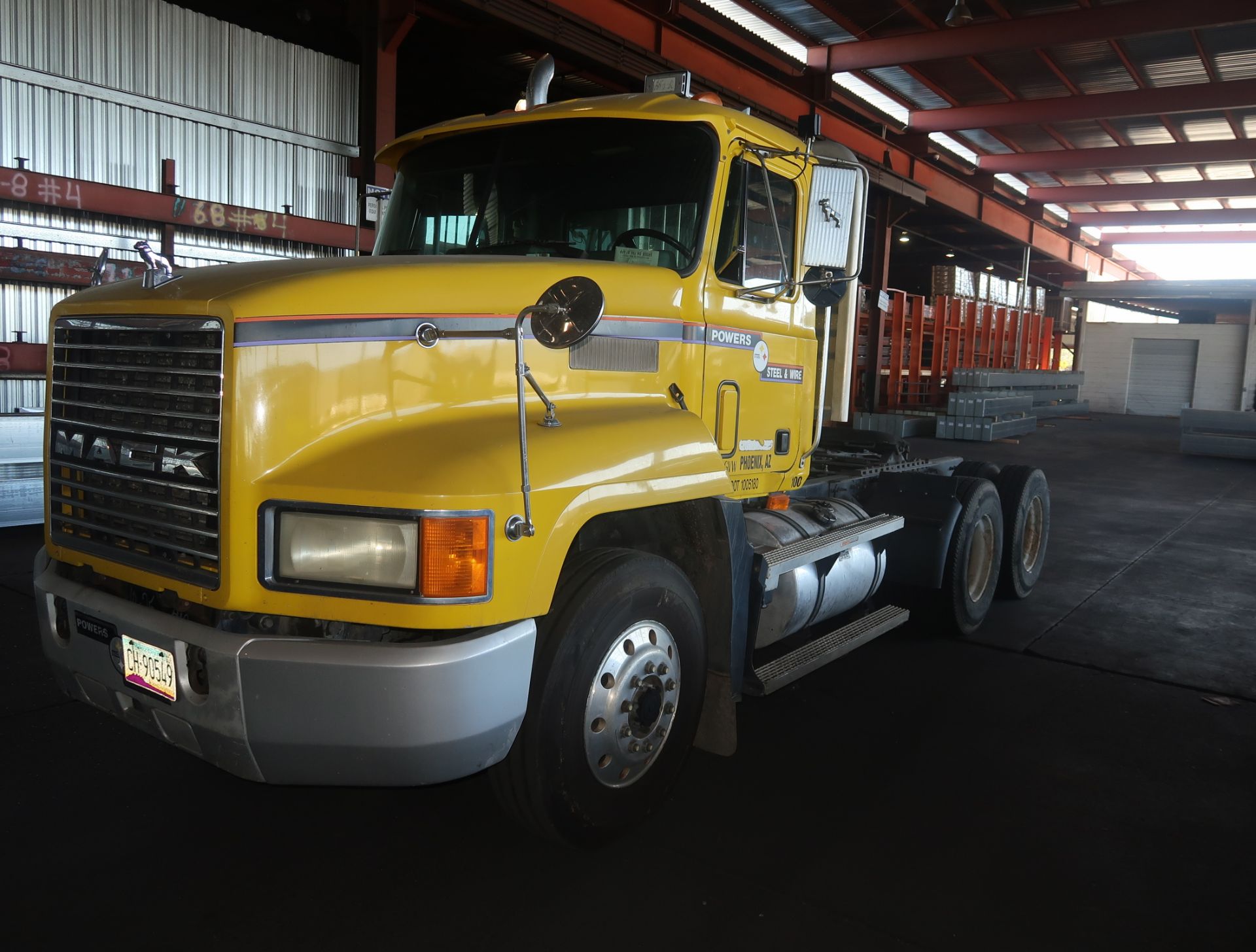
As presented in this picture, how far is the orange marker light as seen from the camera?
8.00ft

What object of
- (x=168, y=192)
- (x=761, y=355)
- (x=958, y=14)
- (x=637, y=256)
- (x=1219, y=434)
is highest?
(x=958, y=14)

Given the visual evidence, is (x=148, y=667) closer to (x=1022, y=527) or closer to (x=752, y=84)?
(x=1022, y=527)

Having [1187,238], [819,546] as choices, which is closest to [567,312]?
[819,546]

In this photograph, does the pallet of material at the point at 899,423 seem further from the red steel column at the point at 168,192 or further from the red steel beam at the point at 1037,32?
the red steel column at the point at 168,192

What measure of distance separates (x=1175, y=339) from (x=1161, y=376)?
4.39 ft

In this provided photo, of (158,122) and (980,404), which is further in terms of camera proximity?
(980,404)

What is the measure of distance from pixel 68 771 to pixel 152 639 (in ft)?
4.75

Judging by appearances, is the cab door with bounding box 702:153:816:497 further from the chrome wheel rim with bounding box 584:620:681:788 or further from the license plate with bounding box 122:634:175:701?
the license plate with bounding box 122:634:175:701

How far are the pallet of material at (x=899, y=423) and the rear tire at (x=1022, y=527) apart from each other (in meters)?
10.4

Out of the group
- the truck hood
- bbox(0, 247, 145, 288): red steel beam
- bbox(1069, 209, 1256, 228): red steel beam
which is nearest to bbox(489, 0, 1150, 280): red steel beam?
bbox(0, 247, 145, 288): red steel beam

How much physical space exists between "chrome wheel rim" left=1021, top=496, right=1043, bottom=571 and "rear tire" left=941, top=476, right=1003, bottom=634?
0.63 metres

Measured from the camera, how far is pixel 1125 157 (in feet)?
71.6

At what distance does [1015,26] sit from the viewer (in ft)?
47.2

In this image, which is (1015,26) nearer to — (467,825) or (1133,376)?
(467,825)
